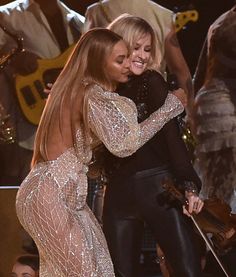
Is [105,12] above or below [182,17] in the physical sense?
above

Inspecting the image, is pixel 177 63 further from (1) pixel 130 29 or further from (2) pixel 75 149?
(2) pixel 75 149

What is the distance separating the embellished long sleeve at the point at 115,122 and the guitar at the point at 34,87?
2365mm

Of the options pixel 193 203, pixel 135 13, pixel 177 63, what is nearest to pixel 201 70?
pixel 177 63

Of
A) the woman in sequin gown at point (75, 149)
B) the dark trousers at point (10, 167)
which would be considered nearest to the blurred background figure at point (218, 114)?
the dark trousers at point (10, 167)

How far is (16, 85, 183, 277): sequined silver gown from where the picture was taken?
3.28 meters

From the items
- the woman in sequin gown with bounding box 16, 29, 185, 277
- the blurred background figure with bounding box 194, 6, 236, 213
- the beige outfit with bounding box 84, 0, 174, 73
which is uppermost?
the woman in sequin gown with bounding box 16, 29, 185, 277

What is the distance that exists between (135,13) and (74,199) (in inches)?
109

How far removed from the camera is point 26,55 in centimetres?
582

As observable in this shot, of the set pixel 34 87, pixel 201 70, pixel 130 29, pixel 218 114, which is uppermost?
pixel 130 29

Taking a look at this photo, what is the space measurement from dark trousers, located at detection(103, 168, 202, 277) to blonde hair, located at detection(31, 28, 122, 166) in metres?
0.53

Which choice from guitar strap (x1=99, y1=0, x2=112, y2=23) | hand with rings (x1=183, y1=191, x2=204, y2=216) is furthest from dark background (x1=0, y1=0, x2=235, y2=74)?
hand with rings (x1=183, y1=191, x2=204, y2=216)

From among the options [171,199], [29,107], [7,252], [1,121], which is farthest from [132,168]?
[29,107]

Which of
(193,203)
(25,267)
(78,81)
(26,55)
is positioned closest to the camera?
(78,81)

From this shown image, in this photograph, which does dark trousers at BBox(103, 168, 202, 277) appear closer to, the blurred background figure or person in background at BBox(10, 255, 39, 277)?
person in background at BBox(10, 255, 39, 277)
